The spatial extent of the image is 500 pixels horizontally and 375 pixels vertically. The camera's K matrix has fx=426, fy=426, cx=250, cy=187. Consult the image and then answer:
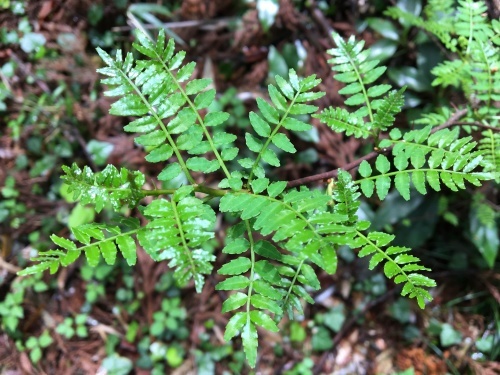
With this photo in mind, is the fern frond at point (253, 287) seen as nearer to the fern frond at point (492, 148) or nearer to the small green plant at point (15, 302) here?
the fern frond at point (492, 148)

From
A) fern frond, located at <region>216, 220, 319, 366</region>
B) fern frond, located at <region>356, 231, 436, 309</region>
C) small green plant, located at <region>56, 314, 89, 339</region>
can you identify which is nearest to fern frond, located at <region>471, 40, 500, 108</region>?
fern frond, located at <region>356, 231, 436, 309</region>

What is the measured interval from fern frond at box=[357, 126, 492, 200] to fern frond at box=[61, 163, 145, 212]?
631 millimetres

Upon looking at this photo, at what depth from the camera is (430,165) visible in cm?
116

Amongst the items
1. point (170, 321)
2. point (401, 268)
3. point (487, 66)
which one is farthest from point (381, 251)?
point (170, 321)

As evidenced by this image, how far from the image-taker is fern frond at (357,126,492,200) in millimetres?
1112

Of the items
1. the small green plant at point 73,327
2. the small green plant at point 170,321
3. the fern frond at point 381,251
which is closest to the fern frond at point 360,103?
the fern frond at point 381,251

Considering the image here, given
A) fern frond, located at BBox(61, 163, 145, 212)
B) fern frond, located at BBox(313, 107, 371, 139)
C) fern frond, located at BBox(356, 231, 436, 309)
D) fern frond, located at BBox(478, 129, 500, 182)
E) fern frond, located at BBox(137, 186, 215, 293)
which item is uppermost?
fern frond, located at BBox(61, 163, 145, 212)

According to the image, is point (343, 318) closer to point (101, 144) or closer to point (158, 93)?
point (101, 144)

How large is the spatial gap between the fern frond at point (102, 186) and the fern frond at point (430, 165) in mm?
631

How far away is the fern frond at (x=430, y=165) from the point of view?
111 centimetres

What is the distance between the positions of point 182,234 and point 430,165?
2.26 ft

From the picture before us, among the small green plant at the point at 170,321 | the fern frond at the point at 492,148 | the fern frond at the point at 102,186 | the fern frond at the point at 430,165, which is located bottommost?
the small green plant at the point at 170,321

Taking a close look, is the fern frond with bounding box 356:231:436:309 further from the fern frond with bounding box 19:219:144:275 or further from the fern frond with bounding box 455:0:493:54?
the fern frond with bounding box 455:0:493:54

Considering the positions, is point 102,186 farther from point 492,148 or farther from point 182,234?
point 492,148
